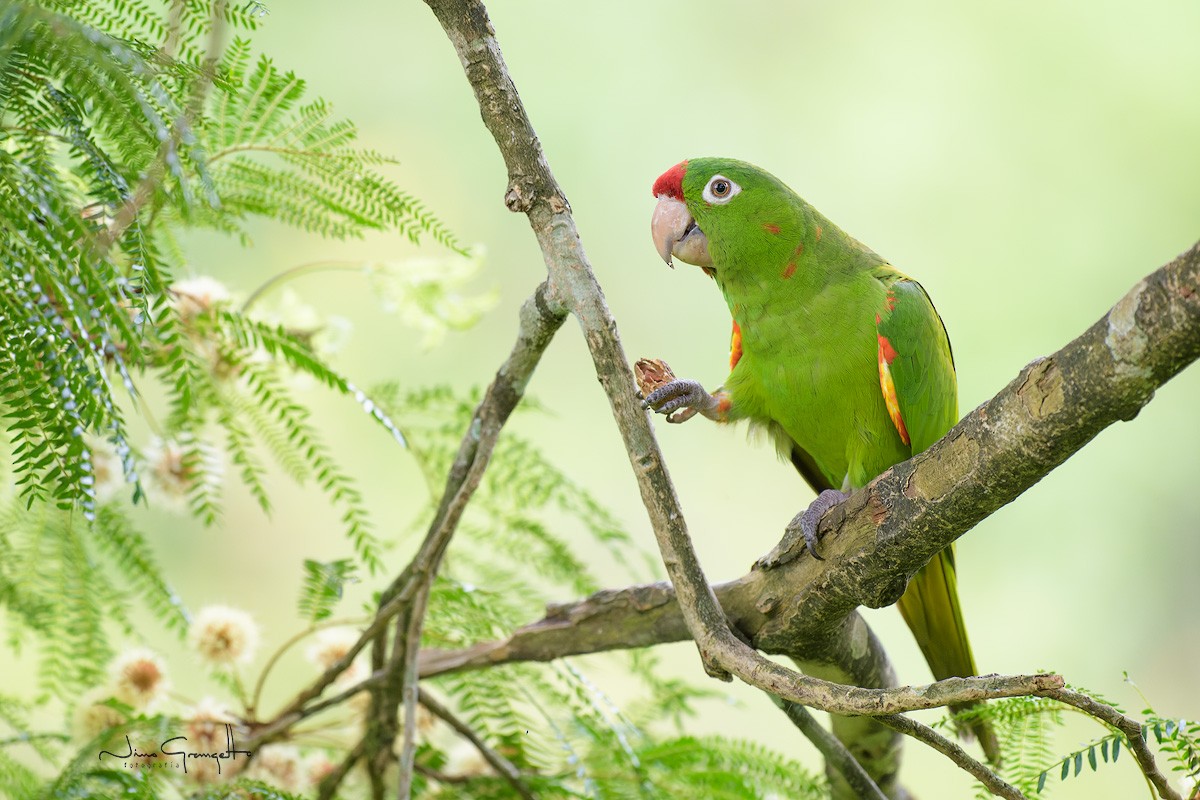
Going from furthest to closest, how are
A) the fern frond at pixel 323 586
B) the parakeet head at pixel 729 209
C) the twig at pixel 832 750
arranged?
the parakeet head at pixel 729 209
the fern frond at pixel 323 586
the twig at pixel 832 750

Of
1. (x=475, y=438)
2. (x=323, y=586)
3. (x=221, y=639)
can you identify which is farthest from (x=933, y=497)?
(x=221, y=639)

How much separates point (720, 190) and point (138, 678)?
1.20 m

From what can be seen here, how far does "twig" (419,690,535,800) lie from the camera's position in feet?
4.64

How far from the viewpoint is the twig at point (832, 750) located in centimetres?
116

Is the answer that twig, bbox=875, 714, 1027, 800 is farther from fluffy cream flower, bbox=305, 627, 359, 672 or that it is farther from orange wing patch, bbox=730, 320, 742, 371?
fluffy cream flower, bbox=305, 627, 359, 672

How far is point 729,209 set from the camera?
5.09ft

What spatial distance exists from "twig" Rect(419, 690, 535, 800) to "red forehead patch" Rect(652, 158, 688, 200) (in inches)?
35.3

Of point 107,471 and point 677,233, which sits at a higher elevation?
point 677,233

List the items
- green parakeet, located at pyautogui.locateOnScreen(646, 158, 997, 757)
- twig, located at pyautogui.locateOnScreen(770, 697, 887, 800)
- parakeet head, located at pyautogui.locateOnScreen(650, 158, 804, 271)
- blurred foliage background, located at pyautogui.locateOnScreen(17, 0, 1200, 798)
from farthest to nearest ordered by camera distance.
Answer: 1. blurred foliage background, located at pyautogui.locateOnScreen(17, 0, 1200, 798)
2. parakeet head, located at pyautogui.locateOnScreen(650, 158, 804, 271)
3. green parakeet, located at pyautogui.locateOnScreen(646, 158, 997, 757)
4. twig, located at pyautogui.locateOnScreen(770, 697, 887, 800)

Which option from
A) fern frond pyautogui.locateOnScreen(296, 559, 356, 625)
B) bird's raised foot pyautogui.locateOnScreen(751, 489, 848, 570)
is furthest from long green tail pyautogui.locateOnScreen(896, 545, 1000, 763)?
fern frond pyautogui.locateOnScreen(296, 559, 356, 625)

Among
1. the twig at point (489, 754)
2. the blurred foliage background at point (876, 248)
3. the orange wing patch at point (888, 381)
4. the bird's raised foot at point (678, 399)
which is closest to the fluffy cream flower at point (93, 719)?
the twig at point (489, 754)

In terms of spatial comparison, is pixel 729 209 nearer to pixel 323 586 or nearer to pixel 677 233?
pixel 677 233

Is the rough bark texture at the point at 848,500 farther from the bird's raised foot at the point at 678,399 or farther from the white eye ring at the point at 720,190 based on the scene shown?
the white eye ring at the point at 720,190

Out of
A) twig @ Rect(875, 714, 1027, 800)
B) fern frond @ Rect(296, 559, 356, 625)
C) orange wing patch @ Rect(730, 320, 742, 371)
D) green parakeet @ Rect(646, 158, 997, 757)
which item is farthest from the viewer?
orange wing patch @ Rect(730, 320, 742, 371)
